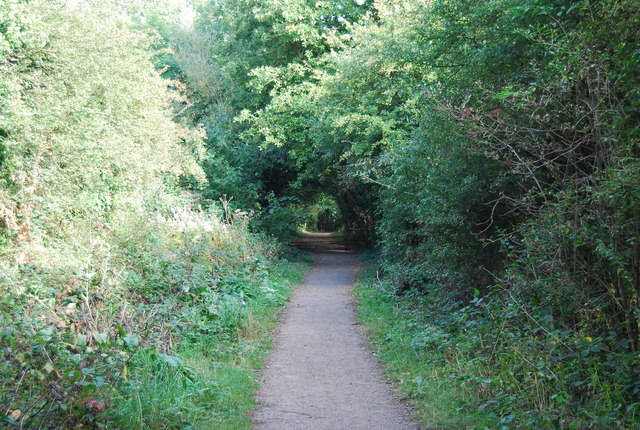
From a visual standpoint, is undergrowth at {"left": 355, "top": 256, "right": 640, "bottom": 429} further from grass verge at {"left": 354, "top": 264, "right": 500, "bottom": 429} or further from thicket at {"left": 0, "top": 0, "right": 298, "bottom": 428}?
thicket at {"left": 0, "top": 0, "right": 298, "bottom": 428}

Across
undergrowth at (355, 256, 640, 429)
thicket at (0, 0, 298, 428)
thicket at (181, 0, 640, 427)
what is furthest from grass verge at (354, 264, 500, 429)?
thicket at (0, 0, 298, 428)

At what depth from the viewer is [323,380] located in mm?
7664

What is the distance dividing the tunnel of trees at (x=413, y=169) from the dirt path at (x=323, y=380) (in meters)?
1.30

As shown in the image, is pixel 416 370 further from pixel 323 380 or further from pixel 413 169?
pixel 413 169

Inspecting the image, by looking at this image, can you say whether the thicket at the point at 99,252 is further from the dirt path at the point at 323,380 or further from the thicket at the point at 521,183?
the thicket at the point at 521,183

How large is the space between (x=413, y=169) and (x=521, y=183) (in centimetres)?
375

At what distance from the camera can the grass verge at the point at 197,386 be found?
5.60 meters

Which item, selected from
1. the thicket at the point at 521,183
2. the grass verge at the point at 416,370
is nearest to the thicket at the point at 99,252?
the grass verge at the point at 416,370

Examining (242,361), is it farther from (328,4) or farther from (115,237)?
(328,4)

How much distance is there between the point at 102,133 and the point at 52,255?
4434 millimetres

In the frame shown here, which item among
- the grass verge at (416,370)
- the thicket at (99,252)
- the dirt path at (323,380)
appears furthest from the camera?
the dirt path at (323,380)

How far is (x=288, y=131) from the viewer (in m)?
22.8

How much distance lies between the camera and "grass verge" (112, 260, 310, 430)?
560cm

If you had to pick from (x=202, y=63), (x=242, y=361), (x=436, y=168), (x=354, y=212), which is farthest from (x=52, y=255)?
(x=354, y=212)
